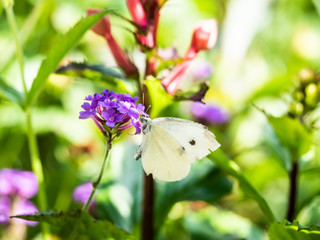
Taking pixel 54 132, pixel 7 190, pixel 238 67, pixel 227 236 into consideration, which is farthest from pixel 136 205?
pixel 238 67

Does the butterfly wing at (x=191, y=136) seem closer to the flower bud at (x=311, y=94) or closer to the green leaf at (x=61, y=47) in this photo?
the green leaf at (x=61, y=47)

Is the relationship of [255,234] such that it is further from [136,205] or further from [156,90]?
[156,90]

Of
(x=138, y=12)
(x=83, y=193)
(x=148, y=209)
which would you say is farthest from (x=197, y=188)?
(x=138, y=12)

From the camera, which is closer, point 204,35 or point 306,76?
point 204,35

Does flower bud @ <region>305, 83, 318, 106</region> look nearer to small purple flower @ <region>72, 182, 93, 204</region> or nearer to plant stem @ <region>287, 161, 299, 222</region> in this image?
plant stem @ <region>287, 161, 299, 222</region>

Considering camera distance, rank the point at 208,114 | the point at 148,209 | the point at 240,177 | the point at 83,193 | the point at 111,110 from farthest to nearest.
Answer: the point at 208,114, the point at 83,193, the point at 148,209, the point at 240,177, the point at 111,110

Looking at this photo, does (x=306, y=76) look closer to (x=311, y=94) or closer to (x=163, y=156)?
(x=311, y=94)

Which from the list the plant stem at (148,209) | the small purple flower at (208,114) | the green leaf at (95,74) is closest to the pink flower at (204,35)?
the green leaf at (95,74)

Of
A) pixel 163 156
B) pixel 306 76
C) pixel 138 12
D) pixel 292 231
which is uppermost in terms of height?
pixel 138 12
